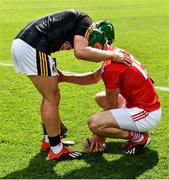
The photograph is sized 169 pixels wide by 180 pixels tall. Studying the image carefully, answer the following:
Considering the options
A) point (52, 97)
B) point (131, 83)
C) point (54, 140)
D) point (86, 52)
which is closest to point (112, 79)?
point (131, 83)

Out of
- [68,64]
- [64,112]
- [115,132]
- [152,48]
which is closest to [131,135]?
[115,132]

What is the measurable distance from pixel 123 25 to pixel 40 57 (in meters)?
13.3

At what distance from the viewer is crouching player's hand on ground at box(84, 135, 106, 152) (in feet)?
18.9

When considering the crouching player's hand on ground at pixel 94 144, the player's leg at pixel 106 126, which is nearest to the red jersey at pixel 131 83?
the player's leg at pixel 106 126

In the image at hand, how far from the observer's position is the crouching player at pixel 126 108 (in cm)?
546

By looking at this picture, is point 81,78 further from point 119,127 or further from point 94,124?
point 119,127

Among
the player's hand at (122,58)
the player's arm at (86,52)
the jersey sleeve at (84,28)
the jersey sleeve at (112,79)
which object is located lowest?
the jersey sleeve at (112,79)

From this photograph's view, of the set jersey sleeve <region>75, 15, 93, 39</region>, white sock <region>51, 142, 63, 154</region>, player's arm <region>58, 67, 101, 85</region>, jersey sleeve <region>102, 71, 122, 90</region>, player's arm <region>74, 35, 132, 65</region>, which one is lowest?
white sock <region>51, 142, 63, 154</region>

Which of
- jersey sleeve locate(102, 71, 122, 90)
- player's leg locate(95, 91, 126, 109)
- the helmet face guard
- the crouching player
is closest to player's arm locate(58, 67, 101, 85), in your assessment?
player's leg locate(95, 91, 126, 109)

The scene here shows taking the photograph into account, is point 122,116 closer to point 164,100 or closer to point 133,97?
point 133,97

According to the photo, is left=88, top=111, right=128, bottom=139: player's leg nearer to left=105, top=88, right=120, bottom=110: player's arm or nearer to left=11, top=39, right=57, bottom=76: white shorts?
left=105, top=88, right=120, bottom=110: player's arm

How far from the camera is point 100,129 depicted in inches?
222

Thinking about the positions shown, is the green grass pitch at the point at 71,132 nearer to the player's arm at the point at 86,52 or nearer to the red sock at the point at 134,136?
the red sock at the point at 134,136

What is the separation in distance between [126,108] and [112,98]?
216mm
